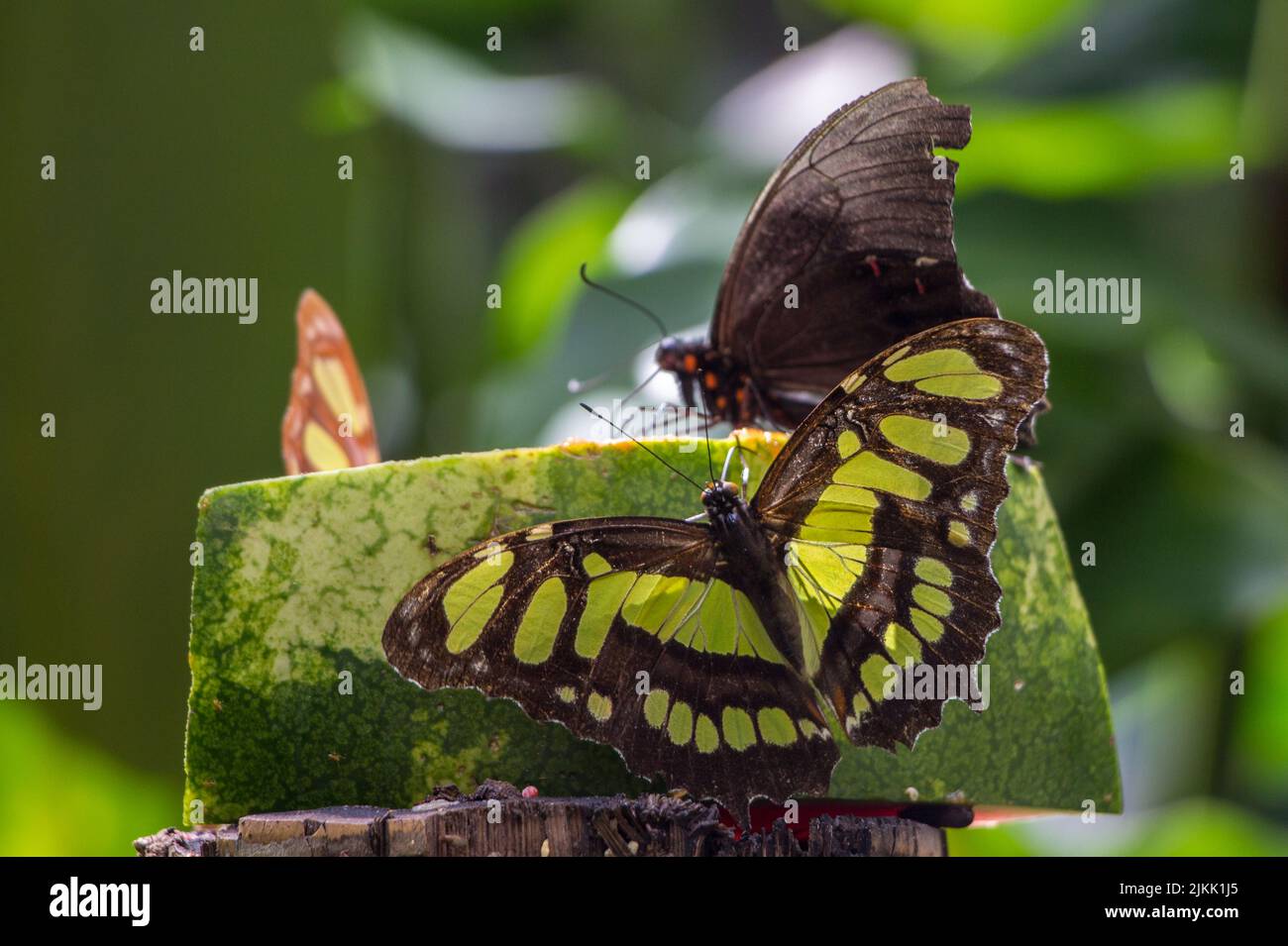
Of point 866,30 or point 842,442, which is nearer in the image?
point 842,442

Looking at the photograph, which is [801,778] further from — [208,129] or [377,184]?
[377,184]

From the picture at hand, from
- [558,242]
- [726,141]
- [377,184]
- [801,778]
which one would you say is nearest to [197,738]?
[801,778]

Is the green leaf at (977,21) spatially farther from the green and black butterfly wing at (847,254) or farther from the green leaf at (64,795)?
the green leaf at (64,795)

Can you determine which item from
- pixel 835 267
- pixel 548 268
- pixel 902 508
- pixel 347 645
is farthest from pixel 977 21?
pixel 347 645

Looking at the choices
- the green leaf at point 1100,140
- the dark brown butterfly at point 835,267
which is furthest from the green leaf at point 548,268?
the dark brown butterfly at point 835,267

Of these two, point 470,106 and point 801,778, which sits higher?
point 470,106
